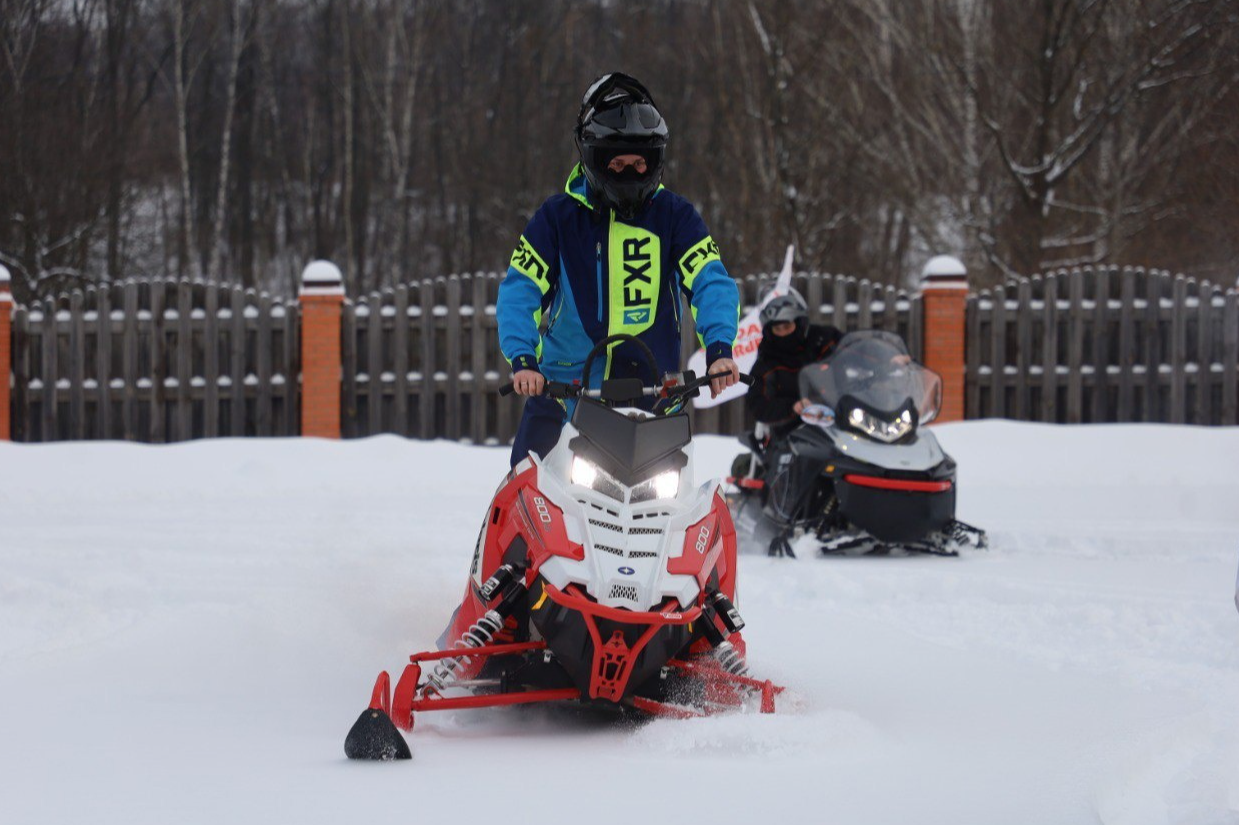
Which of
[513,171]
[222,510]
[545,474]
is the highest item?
[513,171]

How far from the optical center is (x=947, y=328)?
50.8ft

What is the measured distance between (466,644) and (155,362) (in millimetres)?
12042

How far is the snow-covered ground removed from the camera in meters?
3.32

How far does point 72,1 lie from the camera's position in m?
28.2

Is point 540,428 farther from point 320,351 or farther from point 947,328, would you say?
point 947,328

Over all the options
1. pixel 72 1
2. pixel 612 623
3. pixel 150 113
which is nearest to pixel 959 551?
pixel 612 623

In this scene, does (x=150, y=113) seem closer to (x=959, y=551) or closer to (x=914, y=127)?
(x=914, y=127)

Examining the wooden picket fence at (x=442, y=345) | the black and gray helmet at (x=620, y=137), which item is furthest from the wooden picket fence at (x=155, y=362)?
the black and gray helmet at (x=620, y=137)

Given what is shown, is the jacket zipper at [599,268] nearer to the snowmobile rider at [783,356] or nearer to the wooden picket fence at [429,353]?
the snowmobile rider at [783,356]

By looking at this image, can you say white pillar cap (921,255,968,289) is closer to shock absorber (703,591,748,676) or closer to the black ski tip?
shock absorber (703,591,748,676)

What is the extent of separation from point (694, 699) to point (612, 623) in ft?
1.58

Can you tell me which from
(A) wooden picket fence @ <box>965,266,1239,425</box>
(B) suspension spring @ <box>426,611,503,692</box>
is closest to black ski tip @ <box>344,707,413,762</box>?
(B) suspension spring @ <box>426,611,503,692</box>

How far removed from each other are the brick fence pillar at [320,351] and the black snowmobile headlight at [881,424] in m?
7.79

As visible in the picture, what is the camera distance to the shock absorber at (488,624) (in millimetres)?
4238
